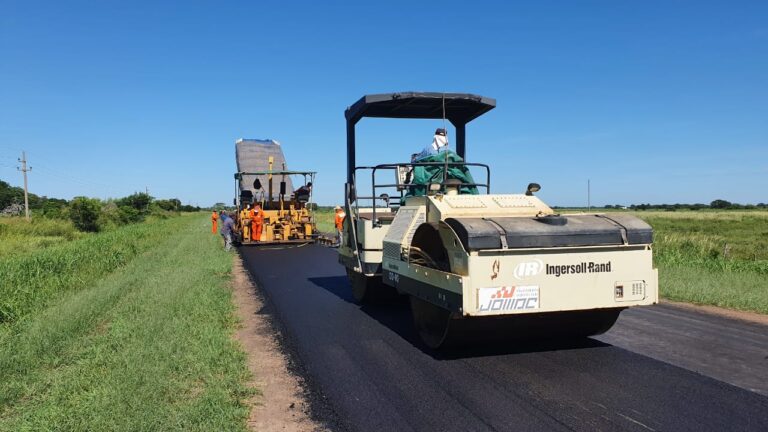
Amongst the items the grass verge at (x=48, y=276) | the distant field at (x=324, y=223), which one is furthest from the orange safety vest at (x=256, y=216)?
the distant field at (x=324, y=223)

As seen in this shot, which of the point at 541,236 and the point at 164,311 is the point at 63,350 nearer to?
the point at 164,311

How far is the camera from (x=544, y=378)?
15.2 feet

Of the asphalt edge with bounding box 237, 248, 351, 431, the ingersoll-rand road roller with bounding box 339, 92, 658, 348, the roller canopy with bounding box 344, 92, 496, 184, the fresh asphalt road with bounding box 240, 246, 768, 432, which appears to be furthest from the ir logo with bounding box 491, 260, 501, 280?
the roller canopy with bounding box 344, 92, 496, 184

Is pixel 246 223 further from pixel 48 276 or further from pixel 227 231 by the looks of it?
pixel 48 276

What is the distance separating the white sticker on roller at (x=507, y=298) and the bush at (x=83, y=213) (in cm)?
3944

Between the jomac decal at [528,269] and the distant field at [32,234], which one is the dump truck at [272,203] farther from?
the jomac decal at [528,269]

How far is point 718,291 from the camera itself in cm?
895

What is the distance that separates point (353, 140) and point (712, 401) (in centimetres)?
523

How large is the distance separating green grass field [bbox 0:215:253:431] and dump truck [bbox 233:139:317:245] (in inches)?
355

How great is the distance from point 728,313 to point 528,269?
4.72m

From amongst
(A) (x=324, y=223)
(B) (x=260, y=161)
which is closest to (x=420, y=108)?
(B) (x=260, y=161)

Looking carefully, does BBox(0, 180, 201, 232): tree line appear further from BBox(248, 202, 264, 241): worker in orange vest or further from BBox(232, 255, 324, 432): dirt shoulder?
BBox(232, 255, 324, 432): dirt shoulder

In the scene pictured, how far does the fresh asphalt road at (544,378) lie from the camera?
381 centimetres

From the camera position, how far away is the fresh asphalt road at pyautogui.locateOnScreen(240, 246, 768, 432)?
3811 mm
